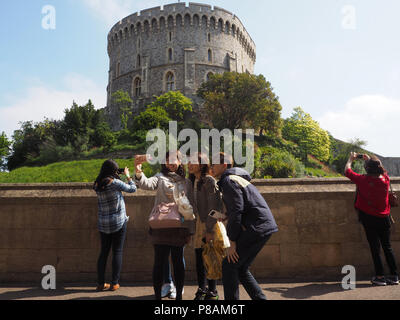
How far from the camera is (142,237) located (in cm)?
399

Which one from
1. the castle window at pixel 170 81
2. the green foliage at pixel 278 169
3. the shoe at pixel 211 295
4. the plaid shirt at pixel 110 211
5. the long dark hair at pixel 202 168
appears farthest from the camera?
the castle window at pixel 170 81

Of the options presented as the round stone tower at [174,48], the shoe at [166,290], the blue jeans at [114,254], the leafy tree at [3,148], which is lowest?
the shoe at [166,290]

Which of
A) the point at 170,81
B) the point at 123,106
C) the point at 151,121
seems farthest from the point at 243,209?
the point at 170,81

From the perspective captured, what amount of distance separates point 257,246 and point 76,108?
3450 centimetres

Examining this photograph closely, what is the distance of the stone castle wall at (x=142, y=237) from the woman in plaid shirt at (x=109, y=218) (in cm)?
42

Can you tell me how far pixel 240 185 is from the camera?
261 centimetres

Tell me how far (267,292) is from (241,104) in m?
28.8

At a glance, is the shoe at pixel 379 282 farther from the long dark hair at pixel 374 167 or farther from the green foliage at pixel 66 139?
the green foliage at pixel 66 139

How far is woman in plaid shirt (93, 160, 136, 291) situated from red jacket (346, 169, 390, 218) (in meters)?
3.15

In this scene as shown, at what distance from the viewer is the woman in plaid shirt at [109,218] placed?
3471 mm

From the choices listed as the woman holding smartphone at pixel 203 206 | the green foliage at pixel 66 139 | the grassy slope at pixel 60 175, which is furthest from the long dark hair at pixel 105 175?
the green foliage at pixel 66 139
